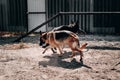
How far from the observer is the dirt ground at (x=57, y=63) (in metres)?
7.74

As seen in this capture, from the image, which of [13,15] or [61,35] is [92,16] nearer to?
[13,15]

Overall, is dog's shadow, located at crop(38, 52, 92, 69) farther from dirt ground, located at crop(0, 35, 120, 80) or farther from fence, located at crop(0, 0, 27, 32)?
fence, located at crop(0, 0, 27, 32)

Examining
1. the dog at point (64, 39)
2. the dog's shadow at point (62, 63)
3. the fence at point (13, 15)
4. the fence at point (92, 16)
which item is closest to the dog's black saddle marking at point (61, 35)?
the dog at point (64, 39)

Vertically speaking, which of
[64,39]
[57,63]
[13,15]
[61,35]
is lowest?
[57,63]

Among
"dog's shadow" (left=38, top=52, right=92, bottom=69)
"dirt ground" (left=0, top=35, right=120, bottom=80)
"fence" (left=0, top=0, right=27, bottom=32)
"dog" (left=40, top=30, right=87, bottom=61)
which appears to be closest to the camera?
"dirt ground" (left=0, top=35, right=120, bottom=80)

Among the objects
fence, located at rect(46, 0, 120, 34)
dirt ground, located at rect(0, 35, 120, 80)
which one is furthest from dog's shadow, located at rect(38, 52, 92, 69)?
fence, located at rect(46, 0, 120, 34)

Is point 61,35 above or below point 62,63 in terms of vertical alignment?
above

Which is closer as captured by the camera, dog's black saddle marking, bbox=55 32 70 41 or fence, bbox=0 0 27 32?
dog's black saddle marking, bbox=55 32 70 41

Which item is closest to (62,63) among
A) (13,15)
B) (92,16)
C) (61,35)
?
(61,35)

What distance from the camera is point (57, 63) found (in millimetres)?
9078

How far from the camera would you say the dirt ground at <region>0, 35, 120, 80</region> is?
25.4 ft

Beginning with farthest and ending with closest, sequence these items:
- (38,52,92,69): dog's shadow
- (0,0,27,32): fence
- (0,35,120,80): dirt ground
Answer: (0,0,27,32): fence, (38,52,92,69): dog's shadow, (0,35,120,80): dirt ground

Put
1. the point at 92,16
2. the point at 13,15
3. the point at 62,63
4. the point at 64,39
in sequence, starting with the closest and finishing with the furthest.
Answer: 1. the point at 62,63
2. the point at 64,39
3. the point at 92,16
4. the point at 13,15

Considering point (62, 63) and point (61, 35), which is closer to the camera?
point (62, 63)
